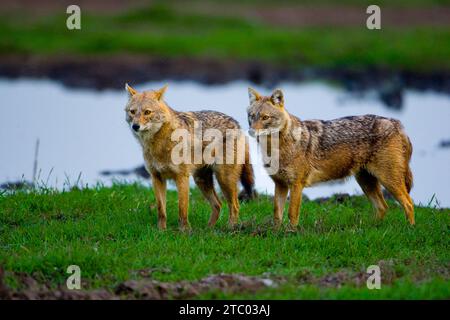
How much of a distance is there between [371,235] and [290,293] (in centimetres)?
235

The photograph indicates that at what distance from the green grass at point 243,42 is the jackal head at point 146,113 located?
1419 cm

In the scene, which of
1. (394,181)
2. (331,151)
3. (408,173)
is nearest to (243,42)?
(331,151)

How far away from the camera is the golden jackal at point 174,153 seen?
11.6m

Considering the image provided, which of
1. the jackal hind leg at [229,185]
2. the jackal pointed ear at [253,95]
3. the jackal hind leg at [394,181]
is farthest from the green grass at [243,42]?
the jackal hind leg at [229,185]

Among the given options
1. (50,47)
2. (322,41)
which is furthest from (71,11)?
(322,41)

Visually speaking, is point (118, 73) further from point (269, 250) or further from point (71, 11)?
point (269, 250)

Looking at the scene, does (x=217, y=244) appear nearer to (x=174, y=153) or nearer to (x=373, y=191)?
(x=174, y=153)

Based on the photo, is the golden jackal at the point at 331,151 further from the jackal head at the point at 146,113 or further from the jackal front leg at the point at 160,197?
the jackal front leg at the point at 160,197

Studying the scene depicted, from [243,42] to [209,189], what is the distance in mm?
14623

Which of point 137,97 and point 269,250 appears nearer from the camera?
point 269,250

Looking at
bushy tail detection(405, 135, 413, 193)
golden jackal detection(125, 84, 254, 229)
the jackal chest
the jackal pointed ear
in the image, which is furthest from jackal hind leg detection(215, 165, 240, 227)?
bushy tail detection(405, 135, 413, 193)

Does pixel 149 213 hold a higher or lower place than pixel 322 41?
lower

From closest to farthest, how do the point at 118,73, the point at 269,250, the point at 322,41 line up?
the point at 269,250, the point at 118,73, the point at 322,41

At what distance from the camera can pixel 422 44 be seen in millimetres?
26188
